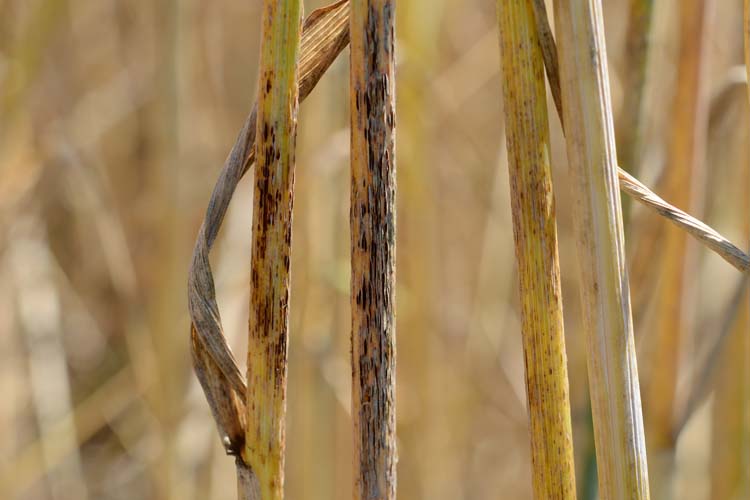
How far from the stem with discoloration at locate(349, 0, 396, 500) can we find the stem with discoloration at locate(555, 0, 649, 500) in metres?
0.06

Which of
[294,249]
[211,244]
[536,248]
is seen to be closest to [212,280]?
[211,244]

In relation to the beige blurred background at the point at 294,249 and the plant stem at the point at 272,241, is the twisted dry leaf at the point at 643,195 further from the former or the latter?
the beige blurred background at the point at 294,249

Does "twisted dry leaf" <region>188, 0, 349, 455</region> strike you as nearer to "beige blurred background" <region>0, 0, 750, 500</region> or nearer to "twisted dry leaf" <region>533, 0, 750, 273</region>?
"twisted dry leaf" <region>533, 0, 750, 273</region>

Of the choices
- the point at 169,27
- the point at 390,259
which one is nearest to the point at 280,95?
the point at 390,259

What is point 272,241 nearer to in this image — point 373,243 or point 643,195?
point 373,243

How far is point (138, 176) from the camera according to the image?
1578 mm

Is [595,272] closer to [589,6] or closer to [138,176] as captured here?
[589,6]

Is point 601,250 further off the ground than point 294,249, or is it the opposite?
point 294,249

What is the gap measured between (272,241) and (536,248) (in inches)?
3.8

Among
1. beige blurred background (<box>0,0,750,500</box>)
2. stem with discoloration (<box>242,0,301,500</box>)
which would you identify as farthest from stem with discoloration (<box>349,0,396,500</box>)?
beige blurred background (<box>0,0,750,500</box>)

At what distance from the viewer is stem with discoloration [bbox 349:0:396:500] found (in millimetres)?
295

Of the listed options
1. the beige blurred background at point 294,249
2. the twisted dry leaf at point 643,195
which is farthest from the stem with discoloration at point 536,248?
the beige blurred background at point 294,249

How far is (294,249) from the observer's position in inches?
35.4

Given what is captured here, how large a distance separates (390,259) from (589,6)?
108mm
